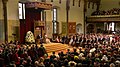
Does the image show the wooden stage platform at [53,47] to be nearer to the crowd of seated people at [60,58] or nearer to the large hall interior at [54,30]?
the large hall interior at [54,30]

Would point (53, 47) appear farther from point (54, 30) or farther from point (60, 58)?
point (60, 58)

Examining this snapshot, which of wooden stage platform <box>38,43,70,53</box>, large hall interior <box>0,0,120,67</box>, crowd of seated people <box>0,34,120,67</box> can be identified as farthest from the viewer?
wooden stage platform <box>38,43,70,53</box>

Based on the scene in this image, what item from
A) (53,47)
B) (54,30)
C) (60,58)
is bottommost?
(53,47)

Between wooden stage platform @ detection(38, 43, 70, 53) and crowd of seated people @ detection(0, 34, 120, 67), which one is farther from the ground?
crowd of seated people @ detection(0, 34, 120, 67)

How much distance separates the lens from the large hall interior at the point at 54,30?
11.8 metres

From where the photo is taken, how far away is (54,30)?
2469cm

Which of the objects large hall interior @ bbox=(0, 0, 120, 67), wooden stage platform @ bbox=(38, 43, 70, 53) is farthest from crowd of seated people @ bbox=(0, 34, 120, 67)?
wooden stage platform @ bbox=(38, 43, 70, 53)

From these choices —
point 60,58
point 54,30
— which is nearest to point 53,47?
point 54,30

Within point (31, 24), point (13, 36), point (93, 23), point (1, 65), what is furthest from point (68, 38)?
point (1, 65)

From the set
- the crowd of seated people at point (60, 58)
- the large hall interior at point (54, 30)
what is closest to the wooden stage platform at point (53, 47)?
the large hall interior at point (54, 30)

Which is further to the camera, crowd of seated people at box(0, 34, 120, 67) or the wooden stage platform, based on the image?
the wooden stage platform

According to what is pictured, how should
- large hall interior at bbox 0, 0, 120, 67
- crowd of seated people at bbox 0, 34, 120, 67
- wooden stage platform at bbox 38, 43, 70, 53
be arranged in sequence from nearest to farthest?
crowd of seated people at bbox 0, 34, 120, 67 → large hall interior at bbox 0, 0, 120, 67 → wooden stage platform at bbox 38, 43, 70, 53

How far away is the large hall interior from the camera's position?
1183cm

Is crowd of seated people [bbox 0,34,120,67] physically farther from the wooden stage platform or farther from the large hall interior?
the wooden stage platform
